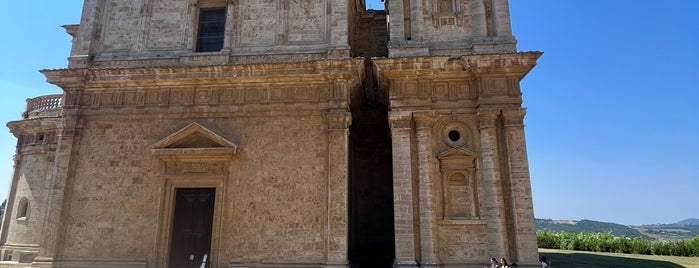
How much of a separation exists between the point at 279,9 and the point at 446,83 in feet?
20.0

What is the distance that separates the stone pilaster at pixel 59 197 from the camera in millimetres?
12633

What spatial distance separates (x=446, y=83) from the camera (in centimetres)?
1309

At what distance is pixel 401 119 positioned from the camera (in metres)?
12.7

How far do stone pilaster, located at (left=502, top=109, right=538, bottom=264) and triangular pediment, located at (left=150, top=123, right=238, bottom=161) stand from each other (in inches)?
315

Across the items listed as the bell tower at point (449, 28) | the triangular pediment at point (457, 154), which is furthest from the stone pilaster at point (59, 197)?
the triangular pediment at point (457, 154)

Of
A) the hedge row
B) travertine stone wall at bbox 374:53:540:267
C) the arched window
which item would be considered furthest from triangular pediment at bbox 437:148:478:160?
the arched window

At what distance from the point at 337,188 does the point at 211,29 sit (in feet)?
24.1

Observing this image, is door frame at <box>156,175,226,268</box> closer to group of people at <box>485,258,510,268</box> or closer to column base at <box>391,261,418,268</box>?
column base at <box>391,261,418,268</box>

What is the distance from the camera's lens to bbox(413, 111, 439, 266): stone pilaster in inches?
458

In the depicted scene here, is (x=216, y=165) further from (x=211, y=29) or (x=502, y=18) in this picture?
(x=502, y=18)

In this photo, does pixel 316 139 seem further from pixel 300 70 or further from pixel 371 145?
pixel 371 145

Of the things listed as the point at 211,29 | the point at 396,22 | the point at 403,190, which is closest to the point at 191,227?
the point at 403,190

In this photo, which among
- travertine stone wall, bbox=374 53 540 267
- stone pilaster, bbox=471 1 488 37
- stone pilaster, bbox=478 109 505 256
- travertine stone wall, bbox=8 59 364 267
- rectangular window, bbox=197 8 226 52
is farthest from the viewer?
rectangular window, bbox=197 8 226 52

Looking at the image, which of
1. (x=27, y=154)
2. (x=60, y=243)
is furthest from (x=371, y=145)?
(x=27, y=154)
